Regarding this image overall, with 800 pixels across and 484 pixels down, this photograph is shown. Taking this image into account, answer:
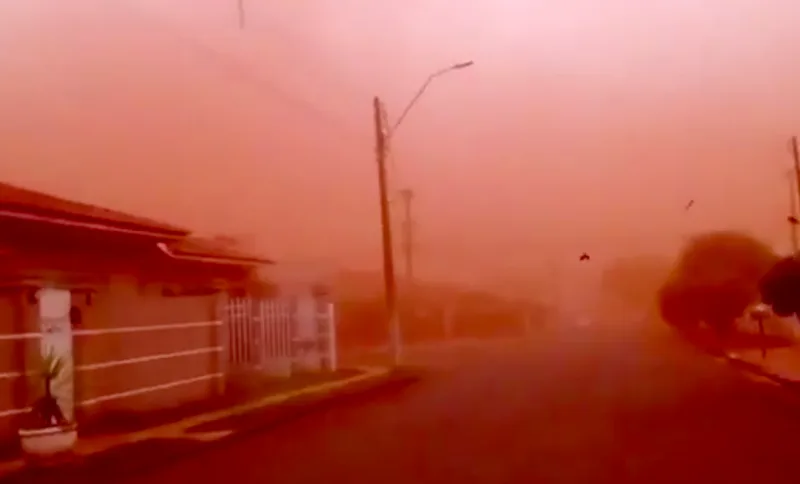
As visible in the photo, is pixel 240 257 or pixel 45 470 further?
pixel 240 257

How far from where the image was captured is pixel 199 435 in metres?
9.73

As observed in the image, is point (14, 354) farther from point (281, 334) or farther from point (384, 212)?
point (281, 334)

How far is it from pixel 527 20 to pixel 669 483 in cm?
393

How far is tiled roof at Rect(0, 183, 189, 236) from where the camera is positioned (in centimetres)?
881

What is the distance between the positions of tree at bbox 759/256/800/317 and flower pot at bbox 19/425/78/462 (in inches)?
228

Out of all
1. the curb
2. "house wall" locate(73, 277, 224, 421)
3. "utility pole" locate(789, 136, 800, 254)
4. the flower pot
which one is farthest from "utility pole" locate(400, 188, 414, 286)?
the flower pot

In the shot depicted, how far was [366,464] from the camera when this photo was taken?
7.96 meters

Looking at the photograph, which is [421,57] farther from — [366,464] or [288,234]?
[366,464]

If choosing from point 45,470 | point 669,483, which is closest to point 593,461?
point 669,483

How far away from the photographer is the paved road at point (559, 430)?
24.6 ft

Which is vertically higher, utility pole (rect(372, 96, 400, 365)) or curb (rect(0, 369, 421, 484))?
utility pole (rect(372, 96, 400, 365))

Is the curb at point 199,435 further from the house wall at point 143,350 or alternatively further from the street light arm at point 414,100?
the street light arm at point 414,100

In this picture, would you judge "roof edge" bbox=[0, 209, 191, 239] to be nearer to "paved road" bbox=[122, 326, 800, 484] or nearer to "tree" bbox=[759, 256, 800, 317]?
"paved road" bbox=[122, 326, 800, 484]

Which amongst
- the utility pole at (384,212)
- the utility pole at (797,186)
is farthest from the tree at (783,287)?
the utility pole at (384,212)
